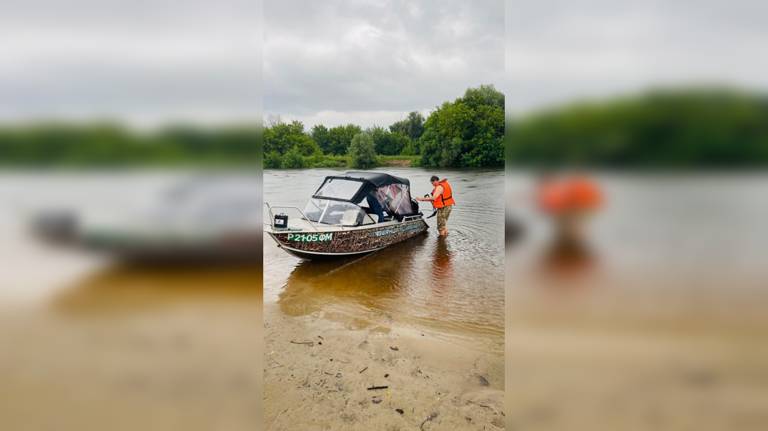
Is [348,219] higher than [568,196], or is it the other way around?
[568,196]

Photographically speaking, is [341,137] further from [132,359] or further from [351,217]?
[132,359]

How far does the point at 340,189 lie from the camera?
8.48 m

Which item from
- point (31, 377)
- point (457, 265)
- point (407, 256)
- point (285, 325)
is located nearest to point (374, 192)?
point (407, 256)

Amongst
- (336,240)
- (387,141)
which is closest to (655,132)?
(336,240)

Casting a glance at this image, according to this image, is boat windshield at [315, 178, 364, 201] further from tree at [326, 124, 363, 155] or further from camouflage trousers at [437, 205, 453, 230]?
tree at [326, 124, 363, 155]

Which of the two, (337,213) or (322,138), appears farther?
(322,138)

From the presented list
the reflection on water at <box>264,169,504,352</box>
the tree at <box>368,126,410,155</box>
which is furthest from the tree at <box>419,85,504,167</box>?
the reflection on water at <box>264,169,504,352</box>

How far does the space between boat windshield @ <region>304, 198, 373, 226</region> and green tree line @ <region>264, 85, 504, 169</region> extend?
24838 mm

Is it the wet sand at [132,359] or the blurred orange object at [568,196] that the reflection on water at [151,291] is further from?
the blurred orange object at [568,196]

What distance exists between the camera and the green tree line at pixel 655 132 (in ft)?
2.98

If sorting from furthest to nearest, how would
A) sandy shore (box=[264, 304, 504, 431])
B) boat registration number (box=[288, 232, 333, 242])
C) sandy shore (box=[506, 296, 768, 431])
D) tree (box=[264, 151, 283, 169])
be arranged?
1. tree (box=[264, 151, 283, 169])
2. boat registration number (box=[288, 232, 333, 242])
3. sandy shore (box=[264, 304, 504, 431])
4. sandy shore (box=[506, 296, 768, 431])

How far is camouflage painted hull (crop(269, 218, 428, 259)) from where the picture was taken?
7078 mm

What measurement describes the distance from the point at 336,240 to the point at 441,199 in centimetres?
408

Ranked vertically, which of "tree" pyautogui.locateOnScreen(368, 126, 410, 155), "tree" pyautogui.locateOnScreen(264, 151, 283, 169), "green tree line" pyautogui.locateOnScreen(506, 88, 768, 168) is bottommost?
"green tree line" pyautogui.locateOnScreen(506, 88, 768, 168)
